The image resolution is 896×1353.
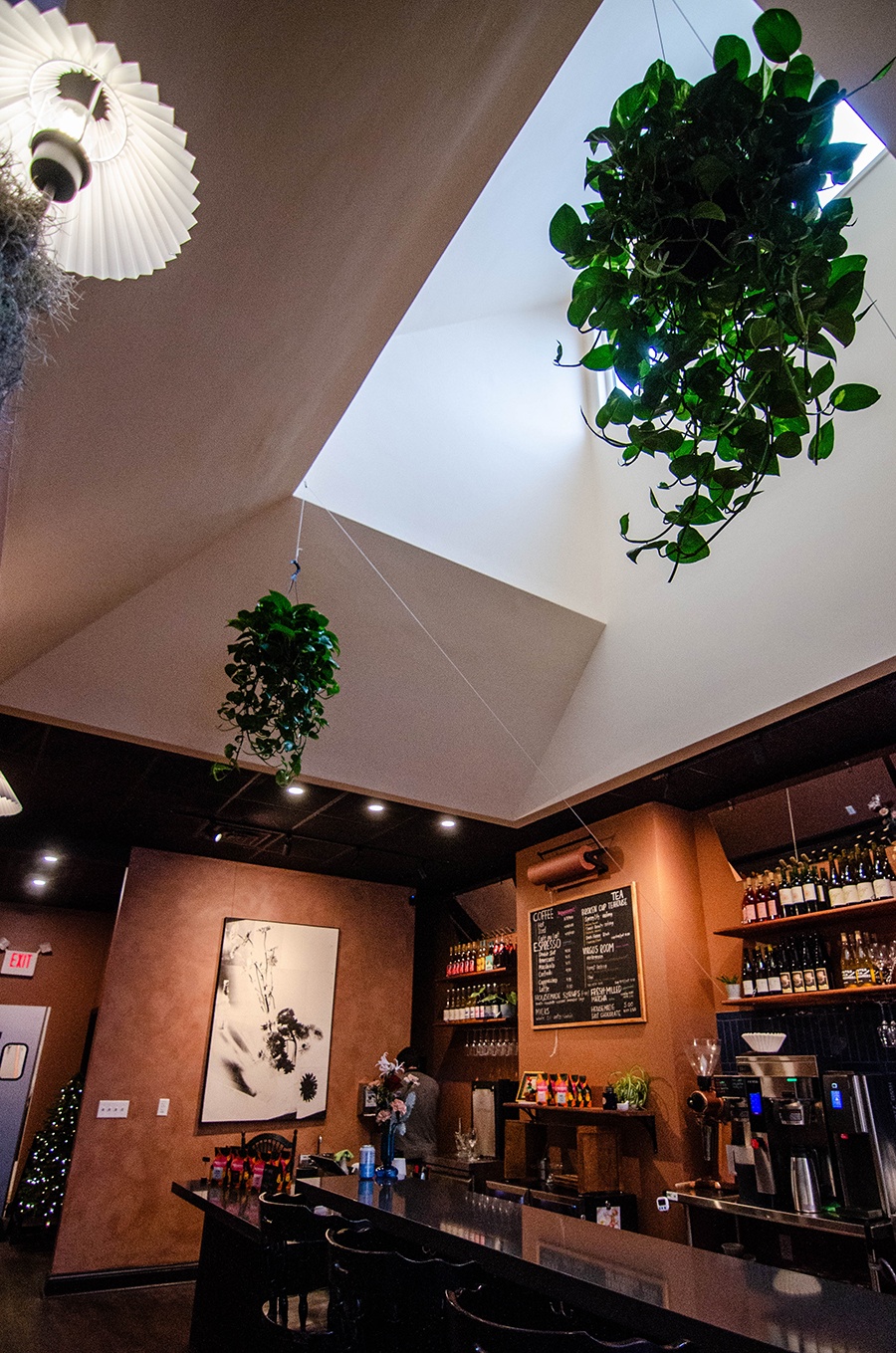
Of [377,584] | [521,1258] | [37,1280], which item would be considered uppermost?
[377,584]

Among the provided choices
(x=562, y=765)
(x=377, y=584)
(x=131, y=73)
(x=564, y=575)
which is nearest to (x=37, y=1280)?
(x=562, y=765)

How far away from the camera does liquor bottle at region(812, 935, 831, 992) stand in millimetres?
4211

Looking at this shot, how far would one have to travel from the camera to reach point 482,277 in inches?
181

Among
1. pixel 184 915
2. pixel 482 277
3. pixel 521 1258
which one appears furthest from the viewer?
pixel 184 915

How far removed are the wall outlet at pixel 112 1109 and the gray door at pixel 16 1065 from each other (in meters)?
3.72

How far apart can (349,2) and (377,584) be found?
Answer: 2.90 metres

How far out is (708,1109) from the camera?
430 cm

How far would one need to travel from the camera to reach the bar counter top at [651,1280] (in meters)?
1.78

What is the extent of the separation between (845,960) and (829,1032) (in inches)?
16.1

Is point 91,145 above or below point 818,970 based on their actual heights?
above

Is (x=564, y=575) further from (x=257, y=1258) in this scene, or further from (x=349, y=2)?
(x=257, y=1258)

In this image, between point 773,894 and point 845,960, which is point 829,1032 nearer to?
point 845,960

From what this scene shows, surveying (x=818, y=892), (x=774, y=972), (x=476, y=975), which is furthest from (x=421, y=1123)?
(x=818, y=892)

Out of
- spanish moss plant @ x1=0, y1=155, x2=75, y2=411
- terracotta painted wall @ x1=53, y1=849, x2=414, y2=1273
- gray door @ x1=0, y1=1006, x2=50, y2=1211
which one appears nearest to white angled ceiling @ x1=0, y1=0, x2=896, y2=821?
spanish moss plant @ x1=0, y1=155, x2=75, y2=411
